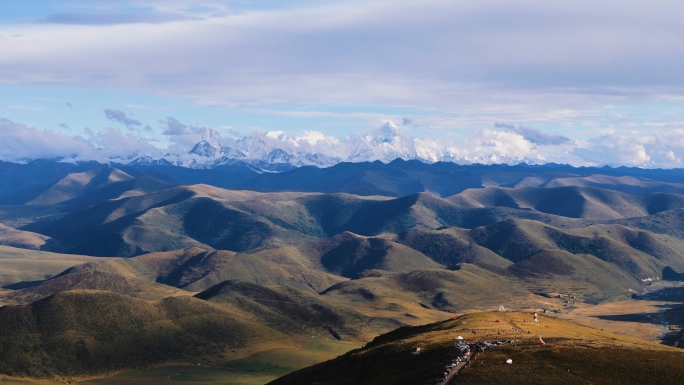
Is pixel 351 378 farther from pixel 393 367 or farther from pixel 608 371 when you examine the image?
pixel 608 371

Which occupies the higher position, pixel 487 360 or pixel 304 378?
pixel 487 360

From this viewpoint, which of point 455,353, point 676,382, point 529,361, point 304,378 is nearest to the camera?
point 676,382

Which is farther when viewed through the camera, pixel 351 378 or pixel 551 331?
pixel 551 331

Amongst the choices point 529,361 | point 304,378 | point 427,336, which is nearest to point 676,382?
point 529,361

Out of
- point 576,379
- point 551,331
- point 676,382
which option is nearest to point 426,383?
point 576,379

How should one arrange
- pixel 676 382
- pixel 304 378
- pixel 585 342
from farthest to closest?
pixel 304 378, pixel 585 342, pixel 676 382

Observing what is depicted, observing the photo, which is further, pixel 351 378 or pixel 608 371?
pixel 351 378

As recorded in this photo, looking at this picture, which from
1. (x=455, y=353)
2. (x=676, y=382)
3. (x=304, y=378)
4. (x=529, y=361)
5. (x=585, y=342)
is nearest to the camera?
(x=676, y=382)

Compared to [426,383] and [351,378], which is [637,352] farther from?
[351,378]

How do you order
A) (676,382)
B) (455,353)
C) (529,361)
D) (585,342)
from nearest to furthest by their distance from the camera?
(676,382) < (529,361) < (455,353) < (585,342)
